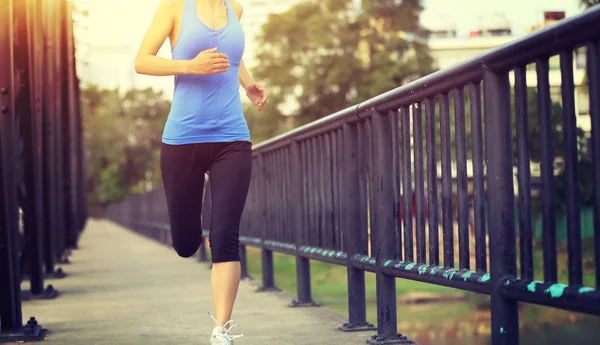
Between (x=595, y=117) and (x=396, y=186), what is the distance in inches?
84.8

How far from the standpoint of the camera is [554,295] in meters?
3.36

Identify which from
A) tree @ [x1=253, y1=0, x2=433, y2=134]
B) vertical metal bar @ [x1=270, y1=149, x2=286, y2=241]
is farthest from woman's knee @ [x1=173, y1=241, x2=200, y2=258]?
tree @ [x1=253, y1=0, x2=433, y2=134]

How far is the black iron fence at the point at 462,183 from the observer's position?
330 cm

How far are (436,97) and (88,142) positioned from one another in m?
102

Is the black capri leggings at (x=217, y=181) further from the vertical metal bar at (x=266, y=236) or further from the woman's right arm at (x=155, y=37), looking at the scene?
the vertical metal bar at (x=266, y=236)

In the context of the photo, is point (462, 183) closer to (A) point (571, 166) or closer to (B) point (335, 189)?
(A) point (571, 166)

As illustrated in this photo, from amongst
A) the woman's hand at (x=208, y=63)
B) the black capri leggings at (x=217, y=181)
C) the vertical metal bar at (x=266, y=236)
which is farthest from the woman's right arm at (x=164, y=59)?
the vertical metal bar at (x=266, y=236)

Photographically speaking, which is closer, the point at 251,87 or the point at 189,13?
the point at 189,13

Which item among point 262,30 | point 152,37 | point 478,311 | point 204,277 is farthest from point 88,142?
point 152,37

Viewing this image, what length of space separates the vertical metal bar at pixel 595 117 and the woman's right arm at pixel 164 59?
1.86 m

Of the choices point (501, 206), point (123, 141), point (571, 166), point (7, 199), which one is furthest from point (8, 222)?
point (123, 141)

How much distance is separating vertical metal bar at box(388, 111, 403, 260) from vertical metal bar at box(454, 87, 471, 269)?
0.81m

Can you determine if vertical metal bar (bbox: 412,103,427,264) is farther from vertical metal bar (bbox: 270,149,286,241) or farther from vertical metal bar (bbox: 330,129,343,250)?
vertical metal bar (bbox: 270,149,286,241)

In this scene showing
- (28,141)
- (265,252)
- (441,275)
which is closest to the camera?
(441,275)
